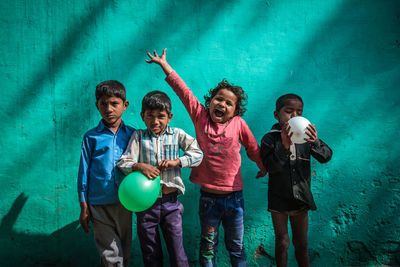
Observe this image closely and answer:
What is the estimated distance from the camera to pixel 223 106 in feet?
6.95

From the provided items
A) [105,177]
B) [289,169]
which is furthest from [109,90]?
[289,169]

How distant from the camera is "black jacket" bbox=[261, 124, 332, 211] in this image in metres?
2.09

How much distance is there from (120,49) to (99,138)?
0.90 m

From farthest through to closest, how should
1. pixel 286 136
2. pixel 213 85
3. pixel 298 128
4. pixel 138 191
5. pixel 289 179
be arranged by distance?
pixel 213 85 → pixel 289 179 → pixel 286 136 → pixel 298 128 → pixel 138 191

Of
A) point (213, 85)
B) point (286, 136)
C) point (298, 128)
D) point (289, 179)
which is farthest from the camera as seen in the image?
point (213, 85)

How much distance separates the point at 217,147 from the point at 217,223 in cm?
56

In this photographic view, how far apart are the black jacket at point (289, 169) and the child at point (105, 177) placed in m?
1.07

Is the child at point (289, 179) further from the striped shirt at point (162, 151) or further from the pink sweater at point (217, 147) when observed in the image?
the striped shirt at point (162, 151)

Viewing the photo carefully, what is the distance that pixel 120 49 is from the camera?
2.52 meters

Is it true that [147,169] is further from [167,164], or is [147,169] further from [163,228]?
[163,228]

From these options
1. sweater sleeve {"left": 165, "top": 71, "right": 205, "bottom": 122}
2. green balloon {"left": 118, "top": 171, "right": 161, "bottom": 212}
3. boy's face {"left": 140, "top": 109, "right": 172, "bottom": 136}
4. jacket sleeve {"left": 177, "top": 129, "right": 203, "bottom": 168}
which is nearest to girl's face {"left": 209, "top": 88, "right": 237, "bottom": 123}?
sweater sleeve {"left": 165, "top": 71, "right": 205, "bottom": 122}

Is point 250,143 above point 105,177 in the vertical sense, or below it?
above

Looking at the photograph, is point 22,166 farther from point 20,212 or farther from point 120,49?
point 120,49

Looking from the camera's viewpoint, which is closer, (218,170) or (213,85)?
(218,170)
